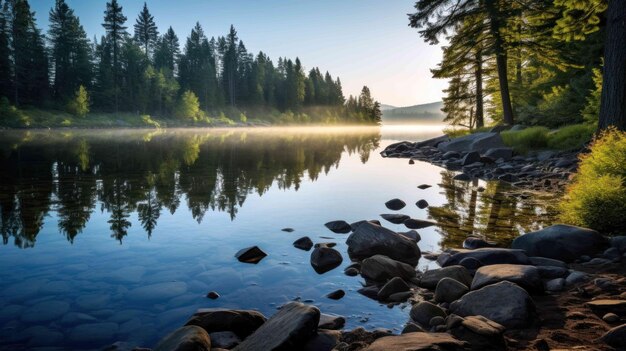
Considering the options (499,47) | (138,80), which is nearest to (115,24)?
(138,80)

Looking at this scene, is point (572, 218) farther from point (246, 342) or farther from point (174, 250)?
point (174, 250)

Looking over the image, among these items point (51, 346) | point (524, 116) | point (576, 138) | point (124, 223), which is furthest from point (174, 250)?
point (524, 116)

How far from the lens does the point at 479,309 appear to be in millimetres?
4031

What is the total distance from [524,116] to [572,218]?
2049 centimetres

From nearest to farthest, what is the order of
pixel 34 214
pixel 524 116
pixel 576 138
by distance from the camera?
pixel 34 214, pixel 576 138, pixel 524 116

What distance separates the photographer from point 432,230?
26.1ft

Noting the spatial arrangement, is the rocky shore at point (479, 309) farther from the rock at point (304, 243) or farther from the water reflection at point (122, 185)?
the water reflection at point (122, 185)

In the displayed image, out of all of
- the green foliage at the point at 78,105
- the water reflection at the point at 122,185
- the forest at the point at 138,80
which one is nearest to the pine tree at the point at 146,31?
the forest at the point at 138,80

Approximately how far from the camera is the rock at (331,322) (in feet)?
13.6

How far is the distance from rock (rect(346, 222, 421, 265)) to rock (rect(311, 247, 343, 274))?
0.41 metres

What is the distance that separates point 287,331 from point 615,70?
1144 centimetres

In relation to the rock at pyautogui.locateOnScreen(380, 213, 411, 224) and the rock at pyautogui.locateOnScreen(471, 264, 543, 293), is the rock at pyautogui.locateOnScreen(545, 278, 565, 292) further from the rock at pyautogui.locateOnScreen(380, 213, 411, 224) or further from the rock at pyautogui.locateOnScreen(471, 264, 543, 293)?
the rock at pyautogui.locateOnScreen(380, 213, 411, 224)

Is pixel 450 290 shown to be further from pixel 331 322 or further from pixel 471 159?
pixel 471 159

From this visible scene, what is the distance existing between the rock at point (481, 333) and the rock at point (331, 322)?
3.82 feet
